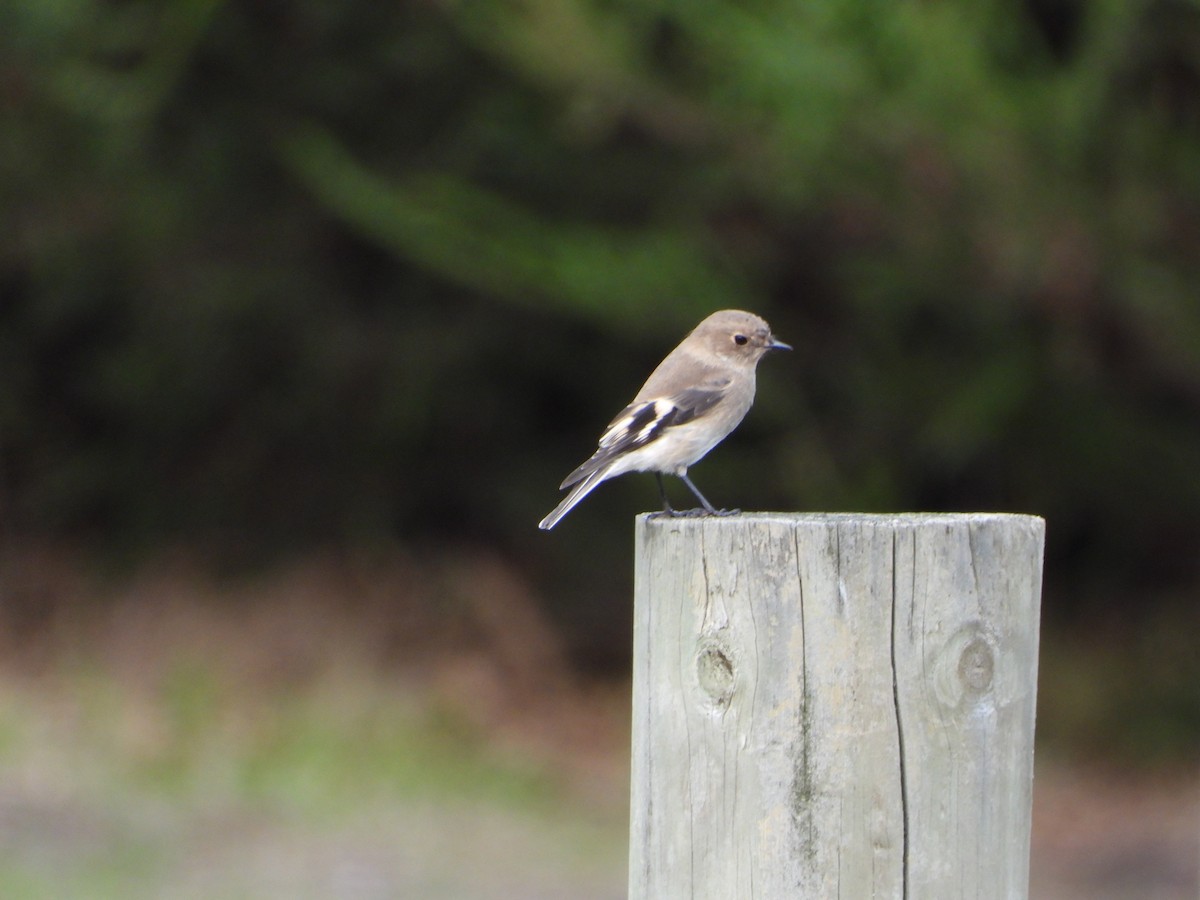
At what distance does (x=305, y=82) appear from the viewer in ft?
40.9

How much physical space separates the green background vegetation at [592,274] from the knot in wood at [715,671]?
505 centimetres

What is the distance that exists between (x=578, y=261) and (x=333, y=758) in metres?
3.53

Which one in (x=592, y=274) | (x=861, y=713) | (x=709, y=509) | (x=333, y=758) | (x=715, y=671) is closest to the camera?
(x=861, y=713)

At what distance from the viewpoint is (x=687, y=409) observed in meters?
5.56

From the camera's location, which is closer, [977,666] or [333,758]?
[977,666]

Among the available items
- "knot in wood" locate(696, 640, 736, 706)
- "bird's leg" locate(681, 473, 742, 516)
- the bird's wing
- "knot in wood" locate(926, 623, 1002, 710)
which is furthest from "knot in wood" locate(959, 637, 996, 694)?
the bird's wing

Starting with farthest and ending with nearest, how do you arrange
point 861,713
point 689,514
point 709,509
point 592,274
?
point 592,274 < point 709,509 < point 689,514 < point 861,713

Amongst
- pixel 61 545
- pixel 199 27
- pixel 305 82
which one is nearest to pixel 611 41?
pixel 199 27

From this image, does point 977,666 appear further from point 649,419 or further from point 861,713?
point 649,419

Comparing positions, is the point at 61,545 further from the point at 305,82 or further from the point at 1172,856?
the point at 1172,856

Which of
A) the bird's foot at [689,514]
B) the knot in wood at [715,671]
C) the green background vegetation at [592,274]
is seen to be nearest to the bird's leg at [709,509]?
the bird's foot at [689,514]

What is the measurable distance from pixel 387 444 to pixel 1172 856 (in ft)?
23.0

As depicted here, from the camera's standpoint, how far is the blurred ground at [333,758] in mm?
8484

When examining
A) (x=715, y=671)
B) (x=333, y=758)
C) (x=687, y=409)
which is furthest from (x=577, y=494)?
(x=333, y=758)
